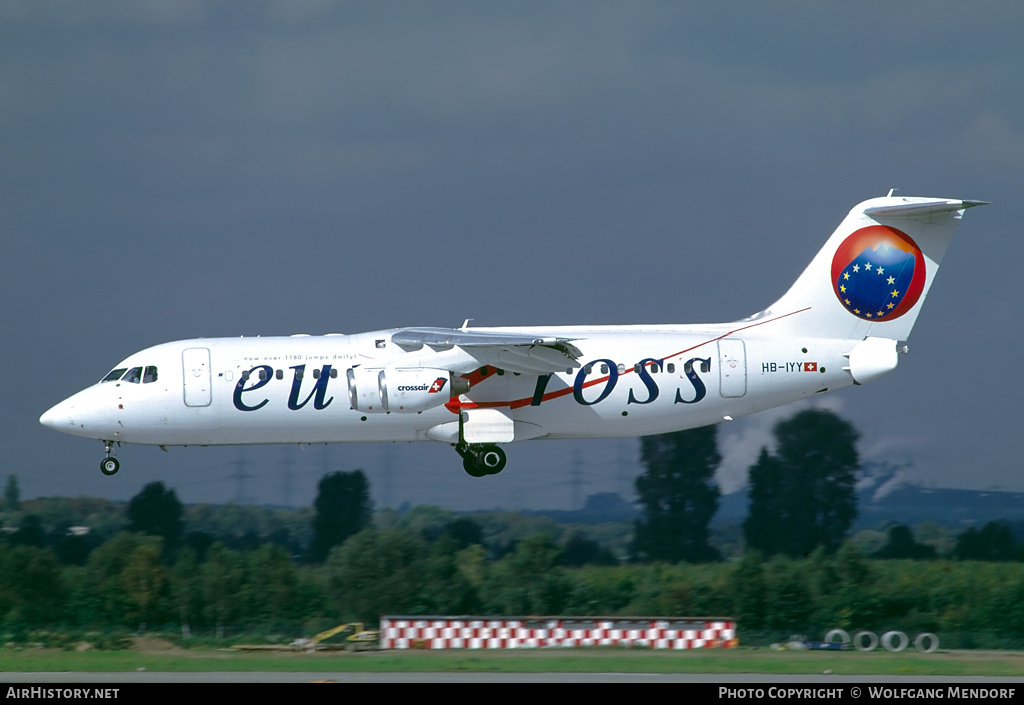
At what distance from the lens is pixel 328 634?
26.8 metres

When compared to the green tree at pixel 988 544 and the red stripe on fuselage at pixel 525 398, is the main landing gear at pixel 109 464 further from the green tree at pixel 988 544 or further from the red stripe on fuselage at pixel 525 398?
the green tree at pixel 988 544

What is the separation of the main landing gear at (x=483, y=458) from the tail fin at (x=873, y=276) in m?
5.32

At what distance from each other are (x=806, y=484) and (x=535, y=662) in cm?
2392

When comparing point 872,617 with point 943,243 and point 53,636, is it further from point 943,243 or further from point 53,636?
point 53,636

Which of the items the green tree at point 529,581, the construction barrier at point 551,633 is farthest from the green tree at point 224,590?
the construction barrier at point 551,633

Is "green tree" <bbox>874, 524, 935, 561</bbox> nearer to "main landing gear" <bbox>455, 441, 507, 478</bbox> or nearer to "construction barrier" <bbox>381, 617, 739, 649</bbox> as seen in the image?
"construction barrier" <bbox>381, 617, 739, 649</bbox>

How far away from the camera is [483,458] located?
24266mm

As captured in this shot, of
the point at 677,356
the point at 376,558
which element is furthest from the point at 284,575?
the point at 677,356

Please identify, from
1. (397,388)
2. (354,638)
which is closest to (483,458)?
(397,388)

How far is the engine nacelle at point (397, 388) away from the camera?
908 inches

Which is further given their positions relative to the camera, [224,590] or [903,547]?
[903,547]

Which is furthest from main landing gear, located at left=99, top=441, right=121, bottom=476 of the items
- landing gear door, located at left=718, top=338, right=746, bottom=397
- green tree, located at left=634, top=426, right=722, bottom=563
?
green tree, located at left=634, top=426, right=722, bottom=563

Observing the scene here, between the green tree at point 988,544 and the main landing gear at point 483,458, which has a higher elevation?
the main landing gear at point 483,458

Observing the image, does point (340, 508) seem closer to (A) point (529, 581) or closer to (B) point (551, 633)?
(A) point (529, 581)
